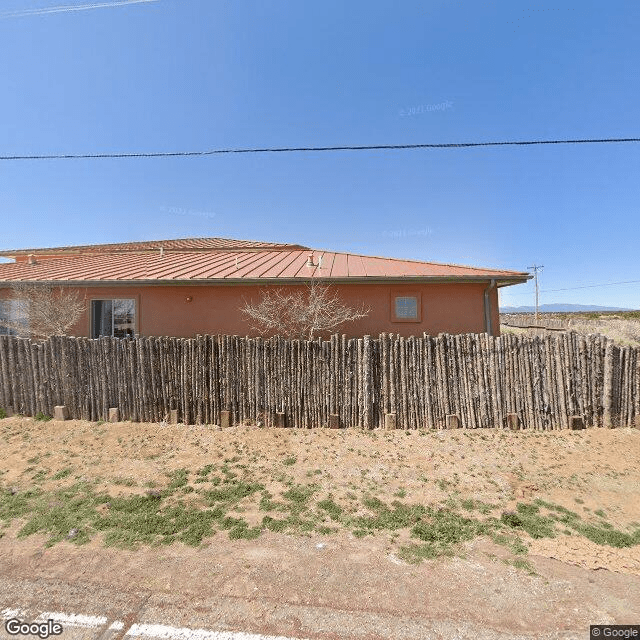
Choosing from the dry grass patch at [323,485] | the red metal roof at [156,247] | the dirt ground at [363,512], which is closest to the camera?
the dirt ground at [363,512]

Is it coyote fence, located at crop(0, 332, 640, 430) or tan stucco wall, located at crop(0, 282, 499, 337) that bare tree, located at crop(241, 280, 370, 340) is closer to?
tan stucco wall, located at crop(0, 282, 499, 337)

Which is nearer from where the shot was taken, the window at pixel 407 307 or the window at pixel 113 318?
the window at pixel 407 307

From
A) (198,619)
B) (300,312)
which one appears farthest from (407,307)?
(198,619)

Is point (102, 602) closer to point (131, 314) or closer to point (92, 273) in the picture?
point (131, 314)

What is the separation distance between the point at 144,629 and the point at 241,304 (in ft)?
22.8

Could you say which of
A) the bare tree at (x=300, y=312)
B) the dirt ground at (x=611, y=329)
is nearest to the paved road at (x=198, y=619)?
the bare tree at (x=300, y=312)

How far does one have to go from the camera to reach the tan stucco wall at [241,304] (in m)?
8.45

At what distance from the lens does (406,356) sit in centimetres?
640

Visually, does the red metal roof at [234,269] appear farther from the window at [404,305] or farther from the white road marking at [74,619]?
the white road marking at [74,619]

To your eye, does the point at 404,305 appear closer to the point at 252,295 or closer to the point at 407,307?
the point at 407,307

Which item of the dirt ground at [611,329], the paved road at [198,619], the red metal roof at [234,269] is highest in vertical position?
the red metal roof at [234,269]

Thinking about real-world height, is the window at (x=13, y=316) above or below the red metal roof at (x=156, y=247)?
below

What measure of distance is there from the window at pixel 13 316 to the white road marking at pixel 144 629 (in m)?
9.32

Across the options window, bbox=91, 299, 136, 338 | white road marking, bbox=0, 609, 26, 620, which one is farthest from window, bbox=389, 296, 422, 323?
white road marking, bbox=0, 609, 26, 620
